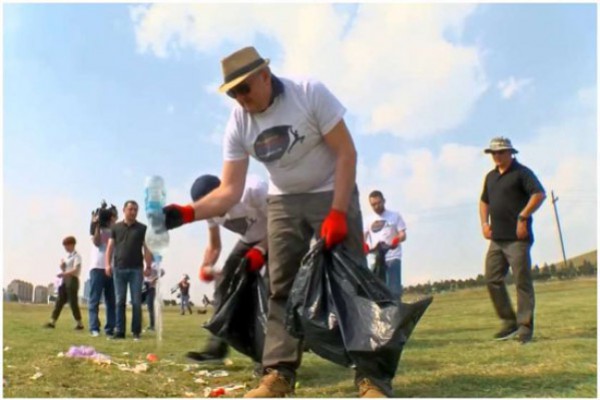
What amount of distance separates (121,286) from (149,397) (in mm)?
5165

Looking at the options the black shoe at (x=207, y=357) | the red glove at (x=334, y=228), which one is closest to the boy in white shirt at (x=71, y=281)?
the black shoe at (x=207, y=357)

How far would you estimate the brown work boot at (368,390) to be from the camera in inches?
126

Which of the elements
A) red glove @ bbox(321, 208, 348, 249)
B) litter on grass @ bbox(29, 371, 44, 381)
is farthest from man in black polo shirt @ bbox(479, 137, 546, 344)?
litter on grass @ bbox(29, 371, 44, 381)

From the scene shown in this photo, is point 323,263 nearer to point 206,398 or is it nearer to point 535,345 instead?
point 206,398

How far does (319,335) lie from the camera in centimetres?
324

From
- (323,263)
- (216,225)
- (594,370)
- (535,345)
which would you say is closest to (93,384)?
(216,225)

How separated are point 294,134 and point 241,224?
145 cm


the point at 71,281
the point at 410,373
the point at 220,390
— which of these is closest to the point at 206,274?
the point at 220,390

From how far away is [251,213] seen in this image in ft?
15.8

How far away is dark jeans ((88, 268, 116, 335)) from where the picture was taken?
361 inches

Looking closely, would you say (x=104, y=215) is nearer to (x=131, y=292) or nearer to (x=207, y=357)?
(x=131, y=292)

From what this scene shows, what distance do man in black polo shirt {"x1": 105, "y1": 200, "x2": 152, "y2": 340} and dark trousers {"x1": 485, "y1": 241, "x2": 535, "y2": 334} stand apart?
4.22 m

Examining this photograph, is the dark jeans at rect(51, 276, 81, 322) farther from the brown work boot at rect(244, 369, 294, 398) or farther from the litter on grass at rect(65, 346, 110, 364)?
the brown work boot at rect(244, 369, 294, 398)

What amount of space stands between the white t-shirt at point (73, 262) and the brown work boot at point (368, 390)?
806 cm
